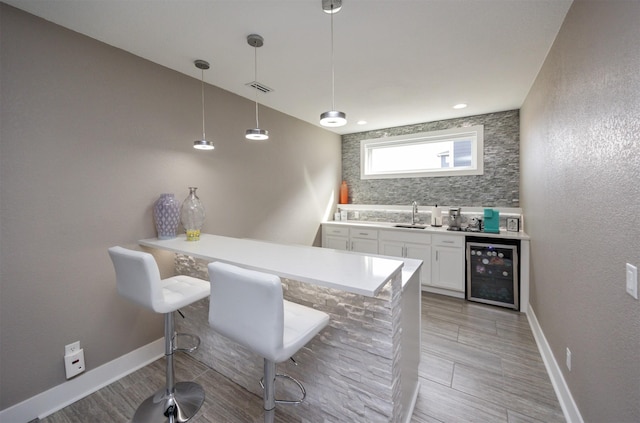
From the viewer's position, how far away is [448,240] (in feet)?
11.5

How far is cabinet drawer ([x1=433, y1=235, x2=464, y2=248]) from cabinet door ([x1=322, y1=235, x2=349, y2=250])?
1.36 m

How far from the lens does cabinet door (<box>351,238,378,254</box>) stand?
4082 mm

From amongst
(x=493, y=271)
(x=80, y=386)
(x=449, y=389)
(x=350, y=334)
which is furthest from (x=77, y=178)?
(x=493, y=271)

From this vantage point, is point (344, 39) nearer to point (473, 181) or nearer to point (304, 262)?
point (304, 262)

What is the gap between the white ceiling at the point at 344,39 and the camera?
1.63 meters

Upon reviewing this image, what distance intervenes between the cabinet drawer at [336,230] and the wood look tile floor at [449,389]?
2.00 meters

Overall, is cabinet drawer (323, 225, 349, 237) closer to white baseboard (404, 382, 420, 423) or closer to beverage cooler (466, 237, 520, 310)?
beverage cooler (466, 237, 520, 310)

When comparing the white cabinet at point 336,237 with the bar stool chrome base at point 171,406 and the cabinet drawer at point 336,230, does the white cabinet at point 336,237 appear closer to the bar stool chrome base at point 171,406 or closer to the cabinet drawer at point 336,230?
the cabinet drawer at point 336,230

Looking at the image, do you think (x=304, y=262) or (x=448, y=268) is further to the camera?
(x=448, y=268)

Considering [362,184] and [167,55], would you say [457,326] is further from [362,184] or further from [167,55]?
[167,55]

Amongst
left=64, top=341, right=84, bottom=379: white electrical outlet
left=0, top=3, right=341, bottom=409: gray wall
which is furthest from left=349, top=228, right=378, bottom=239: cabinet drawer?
left=64, top=341, right=84, bottom=379: white electrical outlet

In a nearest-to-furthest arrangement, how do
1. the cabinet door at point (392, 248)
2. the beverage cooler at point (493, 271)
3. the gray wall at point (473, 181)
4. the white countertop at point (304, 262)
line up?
1. the white countertop at point (304, 262)
2. the beverage cooler at point (493, 271)
3. the gray wall at point (473, 181)
4. the cabinet door at point (392, 248)

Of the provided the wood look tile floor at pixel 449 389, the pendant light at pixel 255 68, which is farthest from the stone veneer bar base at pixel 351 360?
the pendant light at pixel 255 68

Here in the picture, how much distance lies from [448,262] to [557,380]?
1.73 meters
